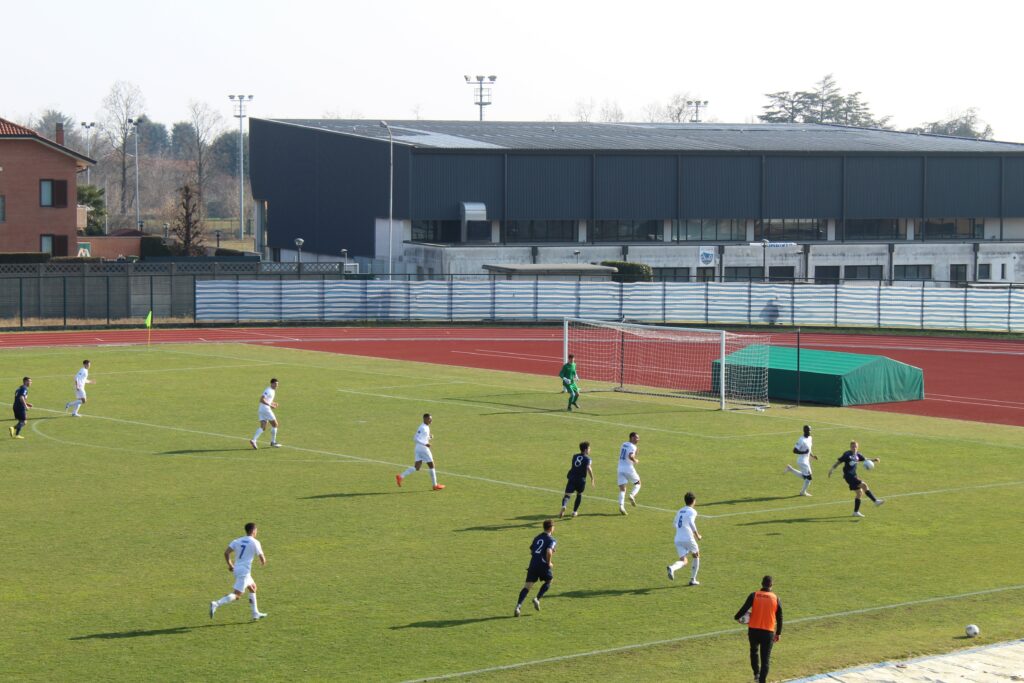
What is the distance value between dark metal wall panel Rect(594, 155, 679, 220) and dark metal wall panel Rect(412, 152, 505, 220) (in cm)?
752

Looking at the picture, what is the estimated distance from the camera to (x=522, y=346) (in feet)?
221

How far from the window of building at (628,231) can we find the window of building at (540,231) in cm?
199

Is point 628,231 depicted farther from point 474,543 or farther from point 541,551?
point 541,551

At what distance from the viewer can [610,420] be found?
139 ft

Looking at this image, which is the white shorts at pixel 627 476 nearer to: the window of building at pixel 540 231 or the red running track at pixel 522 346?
the red running track at pixel 522 346

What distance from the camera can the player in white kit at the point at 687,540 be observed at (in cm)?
2278

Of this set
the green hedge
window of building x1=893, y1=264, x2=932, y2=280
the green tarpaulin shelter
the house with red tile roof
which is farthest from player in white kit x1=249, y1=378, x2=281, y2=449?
window of building x1=893, y1=264, x2=932, y2=280

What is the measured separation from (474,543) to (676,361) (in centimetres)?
3331

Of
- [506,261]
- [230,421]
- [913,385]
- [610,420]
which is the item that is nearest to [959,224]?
[506,261]

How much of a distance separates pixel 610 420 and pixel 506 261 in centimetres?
5001

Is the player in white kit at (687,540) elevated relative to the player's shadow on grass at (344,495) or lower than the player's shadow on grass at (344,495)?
elevated

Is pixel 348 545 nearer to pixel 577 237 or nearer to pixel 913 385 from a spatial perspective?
pixel 913 385

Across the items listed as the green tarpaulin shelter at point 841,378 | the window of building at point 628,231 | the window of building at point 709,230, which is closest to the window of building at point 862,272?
the window of building at point 709,230

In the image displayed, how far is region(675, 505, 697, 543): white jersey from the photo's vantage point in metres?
22.8
